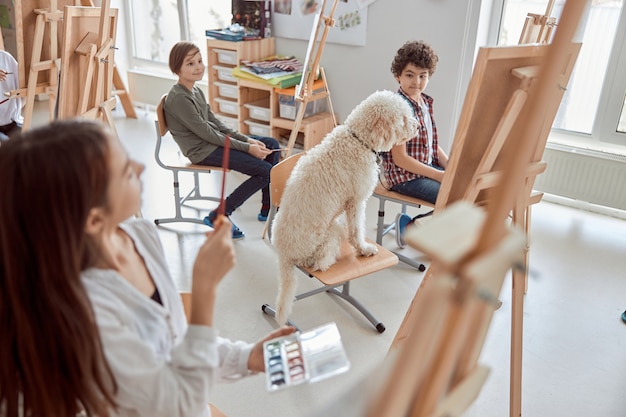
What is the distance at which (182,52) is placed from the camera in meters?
3.23

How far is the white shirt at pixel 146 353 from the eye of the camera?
95cm

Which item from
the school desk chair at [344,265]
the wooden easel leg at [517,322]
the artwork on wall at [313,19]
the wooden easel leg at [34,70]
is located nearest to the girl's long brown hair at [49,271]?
the wooden easel leg at [517,322]

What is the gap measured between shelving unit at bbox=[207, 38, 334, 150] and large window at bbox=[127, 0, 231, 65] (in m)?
0.84

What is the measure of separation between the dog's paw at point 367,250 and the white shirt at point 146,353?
56.9 inches

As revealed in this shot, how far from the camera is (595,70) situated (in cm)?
372

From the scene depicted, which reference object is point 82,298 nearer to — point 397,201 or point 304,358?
point 304,358

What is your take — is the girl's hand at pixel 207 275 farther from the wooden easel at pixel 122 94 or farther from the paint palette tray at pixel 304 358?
the wooden easel at pixel 122 94

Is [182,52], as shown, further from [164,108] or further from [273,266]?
[273,266]

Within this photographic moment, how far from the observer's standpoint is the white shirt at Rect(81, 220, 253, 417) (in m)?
0.95

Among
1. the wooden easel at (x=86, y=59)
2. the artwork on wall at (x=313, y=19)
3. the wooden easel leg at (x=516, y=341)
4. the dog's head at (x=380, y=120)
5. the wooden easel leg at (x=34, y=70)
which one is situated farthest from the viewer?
the artwork on wall at (x=313, y=19)

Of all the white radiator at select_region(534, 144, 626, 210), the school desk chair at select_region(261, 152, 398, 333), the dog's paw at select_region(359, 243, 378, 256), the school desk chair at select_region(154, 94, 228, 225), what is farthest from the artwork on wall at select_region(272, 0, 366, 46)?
the dog's paw at select_region(359, 243, 378, 256)

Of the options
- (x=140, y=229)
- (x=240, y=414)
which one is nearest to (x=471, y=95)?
(x=140, y=229)

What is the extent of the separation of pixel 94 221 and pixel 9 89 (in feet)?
10.3

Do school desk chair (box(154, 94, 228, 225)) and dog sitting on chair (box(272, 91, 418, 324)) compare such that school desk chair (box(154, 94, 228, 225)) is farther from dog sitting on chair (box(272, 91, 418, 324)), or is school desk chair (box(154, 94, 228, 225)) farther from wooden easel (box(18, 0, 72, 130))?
dog sitting on chair (box(272, 91, 418, 324))
